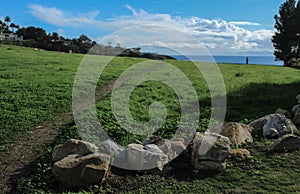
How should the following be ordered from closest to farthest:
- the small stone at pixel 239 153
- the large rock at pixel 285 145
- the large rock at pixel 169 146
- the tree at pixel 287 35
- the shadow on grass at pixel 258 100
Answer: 1. the large rock at pixel 169 146
2. the small stone at pixel 239 153
3. the large rock at pixel 285 145
4. the shadow on grass at pixel 258 100
5. the tree at pixel 287 35

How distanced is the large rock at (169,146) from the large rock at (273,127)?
1945 mm

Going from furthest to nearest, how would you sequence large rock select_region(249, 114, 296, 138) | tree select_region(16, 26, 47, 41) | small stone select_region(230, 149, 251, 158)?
tree select_region(16, 26, 47, 41), large rock select_region(249, 114, 296, 138), small stone select_region(230, 149, 251, 158)

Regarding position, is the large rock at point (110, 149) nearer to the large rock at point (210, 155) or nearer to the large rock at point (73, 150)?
the large rock at point (73, 150)

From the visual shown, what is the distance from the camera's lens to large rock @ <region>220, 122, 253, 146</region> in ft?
18.5

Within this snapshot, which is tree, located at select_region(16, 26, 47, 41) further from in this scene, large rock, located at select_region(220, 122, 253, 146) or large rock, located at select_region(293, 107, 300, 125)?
large rock, located at select_region(220, 122, 253, 146)

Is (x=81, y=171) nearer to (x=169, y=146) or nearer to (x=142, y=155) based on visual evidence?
(x=142, y=155)

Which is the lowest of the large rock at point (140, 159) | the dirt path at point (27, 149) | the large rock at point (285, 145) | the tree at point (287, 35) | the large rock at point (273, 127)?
the dirt path at point (27, 149)

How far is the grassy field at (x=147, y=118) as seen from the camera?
4293 mm

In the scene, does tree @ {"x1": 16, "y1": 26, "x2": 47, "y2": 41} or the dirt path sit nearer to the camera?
the dirt path

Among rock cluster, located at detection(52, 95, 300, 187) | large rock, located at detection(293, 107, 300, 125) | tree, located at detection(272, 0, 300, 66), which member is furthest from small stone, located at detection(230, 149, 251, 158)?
tree, located at detection(272, 0, 300, 66)

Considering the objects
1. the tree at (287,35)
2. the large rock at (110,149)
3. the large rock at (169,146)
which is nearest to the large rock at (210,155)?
the large rock at (169,146)

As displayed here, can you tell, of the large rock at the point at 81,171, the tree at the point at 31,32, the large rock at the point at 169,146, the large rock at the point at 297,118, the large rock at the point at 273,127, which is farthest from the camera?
the tree at the point at 31,32

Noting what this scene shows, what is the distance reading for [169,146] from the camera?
502cm

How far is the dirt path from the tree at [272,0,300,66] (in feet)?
80.5
